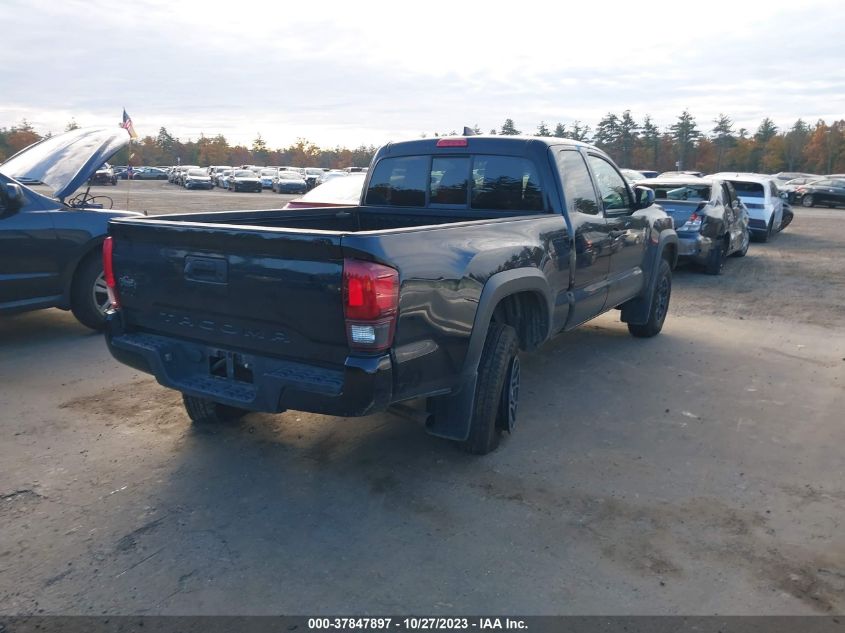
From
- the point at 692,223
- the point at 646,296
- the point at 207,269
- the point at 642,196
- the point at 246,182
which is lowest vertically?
the point at 646,296

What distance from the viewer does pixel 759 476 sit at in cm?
425

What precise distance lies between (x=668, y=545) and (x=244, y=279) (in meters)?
2.48

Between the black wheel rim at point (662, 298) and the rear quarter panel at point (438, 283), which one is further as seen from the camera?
the black wheel rim at point (662, 298)

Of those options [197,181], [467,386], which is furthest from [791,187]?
[467,386]

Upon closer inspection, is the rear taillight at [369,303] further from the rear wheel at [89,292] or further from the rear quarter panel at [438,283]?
the rear wheel at [89,292]

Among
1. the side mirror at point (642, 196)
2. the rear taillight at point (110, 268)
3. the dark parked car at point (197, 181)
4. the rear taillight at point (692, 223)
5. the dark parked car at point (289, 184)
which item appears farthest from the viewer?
the dark parked car at point (197, 181)

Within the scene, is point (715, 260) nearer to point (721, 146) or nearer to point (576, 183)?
point (576, 183)

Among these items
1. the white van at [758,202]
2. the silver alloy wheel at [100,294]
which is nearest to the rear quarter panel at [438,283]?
the silver alloy wheel at [100,294]

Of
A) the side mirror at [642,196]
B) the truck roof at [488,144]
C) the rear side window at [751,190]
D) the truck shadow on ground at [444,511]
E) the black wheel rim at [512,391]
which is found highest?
the truck roof at [488,144]

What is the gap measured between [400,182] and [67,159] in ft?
12.3

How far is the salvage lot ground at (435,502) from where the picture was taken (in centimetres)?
309

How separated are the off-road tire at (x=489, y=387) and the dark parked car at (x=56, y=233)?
15.5ft

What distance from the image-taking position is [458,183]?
5551mm

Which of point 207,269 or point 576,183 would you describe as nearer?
point 207,269
